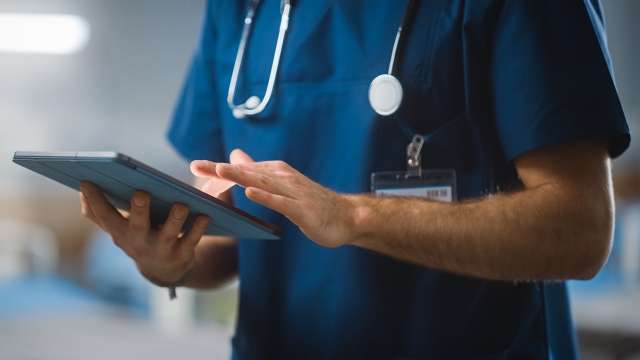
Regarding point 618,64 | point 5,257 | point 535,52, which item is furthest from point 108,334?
point 618,64

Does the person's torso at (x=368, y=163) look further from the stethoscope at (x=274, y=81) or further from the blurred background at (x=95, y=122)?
the blurred background at (x=95, y=122)

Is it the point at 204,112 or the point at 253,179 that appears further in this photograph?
the point at 204,112

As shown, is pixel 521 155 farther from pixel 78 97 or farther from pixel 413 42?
pixel 78 97

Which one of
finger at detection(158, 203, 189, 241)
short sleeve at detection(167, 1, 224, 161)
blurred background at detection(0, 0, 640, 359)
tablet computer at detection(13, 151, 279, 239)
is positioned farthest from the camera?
blurred background at detection(0, 0, 640, 359)

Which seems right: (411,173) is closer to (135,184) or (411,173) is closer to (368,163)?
(368,163)

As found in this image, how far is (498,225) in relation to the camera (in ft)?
2.40

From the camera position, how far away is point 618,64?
486 centimetres

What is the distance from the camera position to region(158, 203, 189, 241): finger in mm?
761

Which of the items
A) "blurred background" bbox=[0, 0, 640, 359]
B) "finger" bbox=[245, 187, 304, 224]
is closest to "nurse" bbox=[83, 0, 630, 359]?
"finger" bbox=[245, 187, 304, 224]

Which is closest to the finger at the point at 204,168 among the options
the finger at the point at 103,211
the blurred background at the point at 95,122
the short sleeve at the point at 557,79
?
the finger at the point at 103,211

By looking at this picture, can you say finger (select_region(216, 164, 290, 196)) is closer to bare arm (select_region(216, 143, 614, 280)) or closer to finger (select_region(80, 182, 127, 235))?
bare arm (select_region(216, 143, 614, 280))

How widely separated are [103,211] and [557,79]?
53cm

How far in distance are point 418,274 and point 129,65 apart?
4333mm

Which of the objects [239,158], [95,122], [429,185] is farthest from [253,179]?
[95,122]
